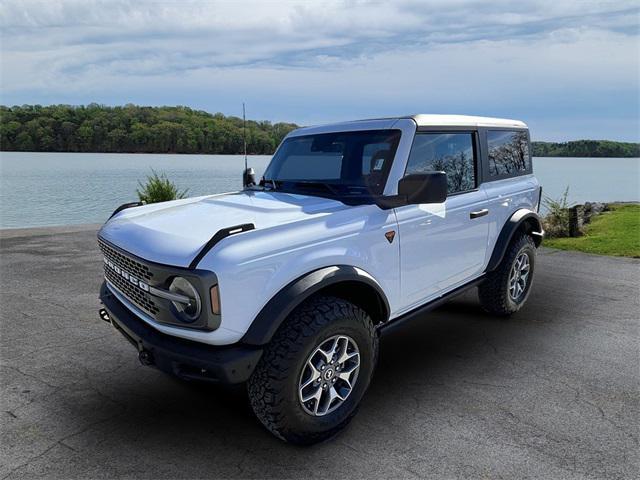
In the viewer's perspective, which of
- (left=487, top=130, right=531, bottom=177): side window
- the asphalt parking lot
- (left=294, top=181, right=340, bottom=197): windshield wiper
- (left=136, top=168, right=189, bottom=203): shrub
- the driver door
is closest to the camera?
the asphalt parking lot

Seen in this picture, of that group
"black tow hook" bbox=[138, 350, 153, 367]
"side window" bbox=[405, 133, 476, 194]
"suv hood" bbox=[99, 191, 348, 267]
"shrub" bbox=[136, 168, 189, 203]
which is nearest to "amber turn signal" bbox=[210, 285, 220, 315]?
"suv hood" bbox=[99, 191, 348, 267]

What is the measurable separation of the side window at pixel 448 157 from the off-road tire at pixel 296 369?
134 cm

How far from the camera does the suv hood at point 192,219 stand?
2633mm

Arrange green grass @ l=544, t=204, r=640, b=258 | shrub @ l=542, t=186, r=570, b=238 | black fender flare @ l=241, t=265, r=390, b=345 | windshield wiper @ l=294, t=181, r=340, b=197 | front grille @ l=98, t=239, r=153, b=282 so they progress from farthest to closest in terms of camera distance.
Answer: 1. shrub @ l=542, t=186, r=570, b=238
2. green grass @ l=544, t=204, r=640, b=258
3. windshield wiper @ l=294, t=181, r=340, b=197
4. front grille @ l=98, t=239, r=153, b=282
5. black fender flare @ l=241, t=265, r=390, b=345

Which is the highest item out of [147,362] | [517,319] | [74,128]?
[74,128]

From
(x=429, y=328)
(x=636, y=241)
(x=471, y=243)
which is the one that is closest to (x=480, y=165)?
(x=471, y=243)

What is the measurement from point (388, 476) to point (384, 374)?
1277 mm

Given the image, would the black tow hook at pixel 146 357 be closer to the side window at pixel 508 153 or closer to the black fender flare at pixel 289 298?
Answer: the black fender flare at pixel 289 298

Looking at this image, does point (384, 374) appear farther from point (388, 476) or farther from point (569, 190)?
point (569, 190)

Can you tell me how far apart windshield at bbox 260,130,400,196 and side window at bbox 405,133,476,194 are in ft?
0.75

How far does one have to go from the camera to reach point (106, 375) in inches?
149

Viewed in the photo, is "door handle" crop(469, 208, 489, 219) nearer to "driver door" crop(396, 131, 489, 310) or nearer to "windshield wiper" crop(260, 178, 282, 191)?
"driver door" crop(396, 131, 489, 310)

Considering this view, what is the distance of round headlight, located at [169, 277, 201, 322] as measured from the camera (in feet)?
8.11

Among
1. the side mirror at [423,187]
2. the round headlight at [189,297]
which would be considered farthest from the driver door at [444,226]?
the round headlight at [189,297]
